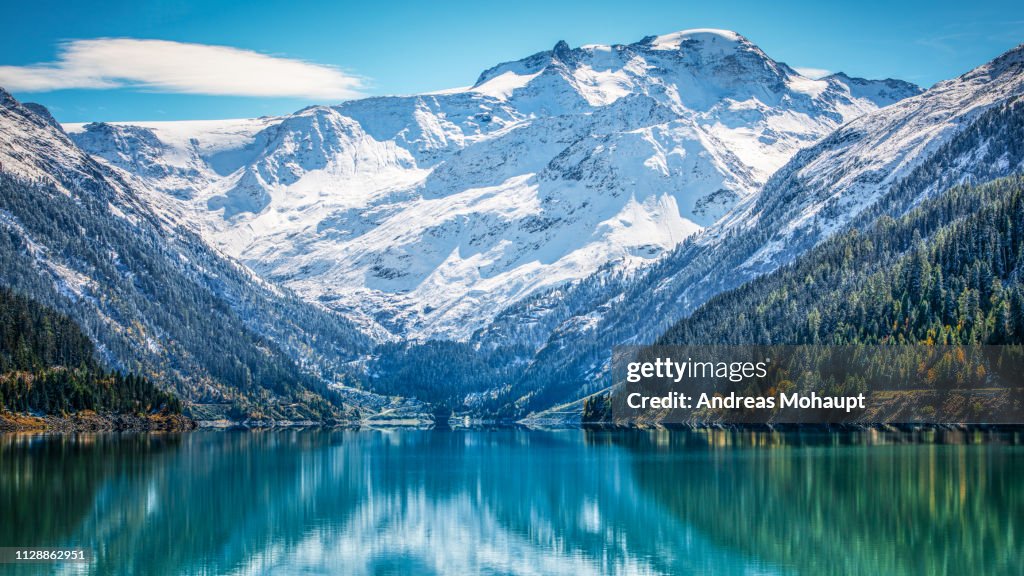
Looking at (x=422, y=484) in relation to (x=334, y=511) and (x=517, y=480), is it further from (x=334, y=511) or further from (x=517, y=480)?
(x=334, y=511)

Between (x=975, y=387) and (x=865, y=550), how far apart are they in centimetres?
10946

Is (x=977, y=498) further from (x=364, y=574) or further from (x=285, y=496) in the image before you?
(x=285, y=496)

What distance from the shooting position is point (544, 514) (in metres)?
119

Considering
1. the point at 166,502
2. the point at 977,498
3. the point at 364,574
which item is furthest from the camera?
the point at 166,502

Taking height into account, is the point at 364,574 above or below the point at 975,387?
below

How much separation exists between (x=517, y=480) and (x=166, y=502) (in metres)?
46.9

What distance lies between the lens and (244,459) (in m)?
180

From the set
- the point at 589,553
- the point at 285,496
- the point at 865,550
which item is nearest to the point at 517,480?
the point at 285,496

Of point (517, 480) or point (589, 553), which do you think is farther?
point (517, 480)

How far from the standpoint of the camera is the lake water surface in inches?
3551

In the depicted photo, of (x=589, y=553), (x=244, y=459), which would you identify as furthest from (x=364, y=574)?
(x=244, y=459)

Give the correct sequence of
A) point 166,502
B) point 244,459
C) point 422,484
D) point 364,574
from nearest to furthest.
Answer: point 364,574 < point 166,502 < point 422,484 < point 244,459

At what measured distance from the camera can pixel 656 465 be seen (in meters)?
160

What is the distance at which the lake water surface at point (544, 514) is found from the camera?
90.2 m
